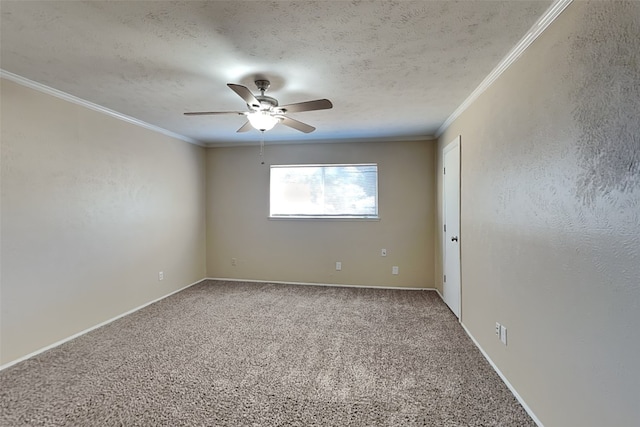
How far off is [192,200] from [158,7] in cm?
367

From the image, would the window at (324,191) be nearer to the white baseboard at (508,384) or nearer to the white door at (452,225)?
A: the white door at (452,225)

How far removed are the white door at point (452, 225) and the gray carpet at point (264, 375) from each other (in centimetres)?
32

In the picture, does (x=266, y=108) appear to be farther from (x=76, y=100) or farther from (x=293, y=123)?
(x=76, y=100)

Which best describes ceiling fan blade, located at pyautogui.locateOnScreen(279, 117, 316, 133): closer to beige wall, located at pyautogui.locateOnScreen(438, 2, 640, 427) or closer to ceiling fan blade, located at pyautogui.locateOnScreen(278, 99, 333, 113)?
ceiling fan blade, located at pyautogui.locateOnScreen(278, 99, 333, 113)

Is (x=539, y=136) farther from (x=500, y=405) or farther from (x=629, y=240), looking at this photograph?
(x=500, y=405)

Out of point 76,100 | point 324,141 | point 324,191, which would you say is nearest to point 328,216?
point 324,191

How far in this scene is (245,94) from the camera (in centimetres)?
212

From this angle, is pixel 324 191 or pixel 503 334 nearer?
pixel 503 334

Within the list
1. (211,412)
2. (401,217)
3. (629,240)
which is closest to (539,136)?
(629,240)

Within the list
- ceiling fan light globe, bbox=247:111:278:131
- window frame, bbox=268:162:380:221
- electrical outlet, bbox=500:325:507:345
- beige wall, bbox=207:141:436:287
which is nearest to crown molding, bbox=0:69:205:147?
beige wall, bbox=207:141:436:287

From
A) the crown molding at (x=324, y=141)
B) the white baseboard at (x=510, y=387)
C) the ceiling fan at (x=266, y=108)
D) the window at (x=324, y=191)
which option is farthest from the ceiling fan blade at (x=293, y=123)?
the white baseboard at (x=510, y=387)

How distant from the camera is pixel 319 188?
16.4 feet

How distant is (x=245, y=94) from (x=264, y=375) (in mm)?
2070

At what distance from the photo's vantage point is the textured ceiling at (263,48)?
5.29 ft
